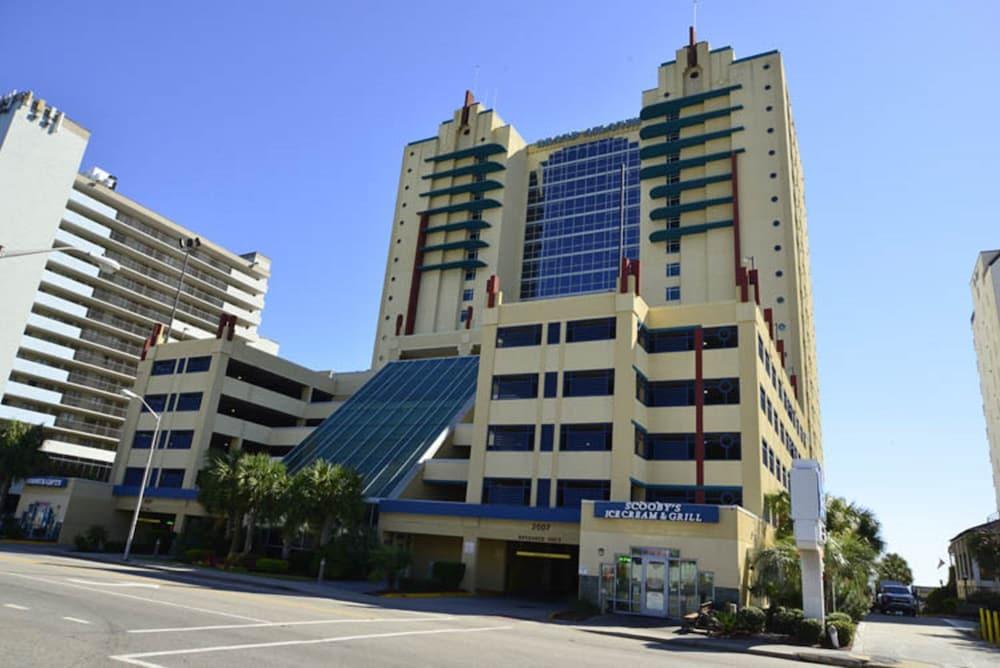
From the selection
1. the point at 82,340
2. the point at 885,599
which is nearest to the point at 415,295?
the point at 82,340

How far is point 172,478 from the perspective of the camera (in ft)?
181

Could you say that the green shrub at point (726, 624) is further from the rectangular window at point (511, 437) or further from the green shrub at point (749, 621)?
the rectangular window at point (511, 437)

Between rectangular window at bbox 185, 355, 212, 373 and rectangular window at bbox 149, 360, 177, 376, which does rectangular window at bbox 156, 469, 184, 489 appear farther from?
rectangular window at bbox 149, 360, 177, 376

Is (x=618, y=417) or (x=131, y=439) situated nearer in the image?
(x=618, y=417)

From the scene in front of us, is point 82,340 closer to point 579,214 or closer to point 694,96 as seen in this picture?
point 579,214

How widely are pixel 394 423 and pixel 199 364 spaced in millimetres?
18978

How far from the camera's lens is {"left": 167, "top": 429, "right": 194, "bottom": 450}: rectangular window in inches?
2184

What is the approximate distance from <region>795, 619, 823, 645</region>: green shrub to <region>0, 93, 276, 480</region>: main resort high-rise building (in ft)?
205

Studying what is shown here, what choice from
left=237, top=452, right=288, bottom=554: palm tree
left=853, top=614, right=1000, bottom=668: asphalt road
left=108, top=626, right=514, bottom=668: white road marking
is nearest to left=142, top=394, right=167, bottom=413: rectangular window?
left=237, top=452, right=288, bottom=554: palm tree

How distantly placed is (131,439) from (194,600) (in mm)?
43308

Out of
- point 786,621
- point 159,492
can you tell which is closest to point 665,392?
point 786,621

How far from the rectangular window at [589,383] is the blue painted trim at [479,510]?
7.54 meters

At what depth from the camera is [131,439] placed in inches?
2290

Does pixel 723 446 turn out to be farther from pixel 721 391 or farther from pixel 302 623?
pixel 302 623
